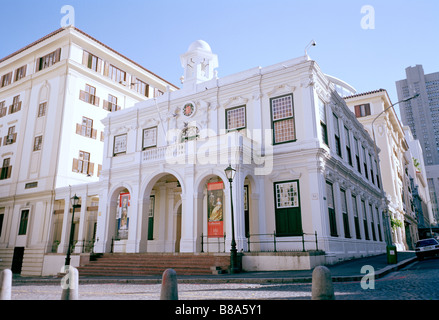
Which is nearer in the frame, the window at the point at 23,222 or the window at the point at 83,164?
the window at the point at 23,222

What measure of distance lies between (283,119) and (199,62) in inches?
380

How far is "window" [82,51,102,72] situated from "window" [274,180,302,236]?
74.1ft

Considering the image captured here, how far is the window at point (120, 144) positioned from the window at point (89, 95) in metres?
8.18

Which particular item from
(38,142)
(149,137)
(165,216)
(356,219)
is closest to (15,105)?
(38,142)

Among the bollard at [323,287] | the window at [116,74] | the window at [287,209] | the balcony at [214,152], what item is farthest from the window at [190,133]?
the bollard at [323,287]

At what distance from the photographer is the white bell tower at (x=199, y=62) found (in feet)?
83.5

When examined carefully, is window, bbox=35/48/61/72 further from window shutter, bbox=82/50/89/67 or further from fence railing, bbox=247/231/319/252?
fence railing, bbox=247/231/319/252

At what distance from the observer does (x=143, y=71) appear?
36969mm

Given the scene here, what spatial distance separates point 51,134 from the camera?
29.3 metres

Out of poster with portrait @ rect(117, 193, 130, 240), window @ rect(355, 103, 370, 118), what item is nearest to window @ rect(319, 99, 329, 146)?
poster with portrait @ rect(117, 193, 130, 240)

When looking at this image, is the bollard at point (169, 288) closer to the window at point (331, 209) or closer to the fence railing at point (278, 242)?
the fence railing at point (278, 242)

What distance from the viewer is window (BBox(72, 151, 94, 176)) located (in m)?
29.3

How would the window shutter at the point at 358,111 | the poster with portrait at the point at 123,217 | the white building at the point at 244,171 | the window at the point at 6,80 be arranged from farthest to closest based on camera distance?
the window shutter at the point at 358,111, the window at the point at 6,80, the poster with portrait at the point at 123,217, the white building at the point at 244,171

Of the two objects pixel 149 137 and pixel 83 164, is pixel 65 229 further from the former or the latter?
pixel 149 137
